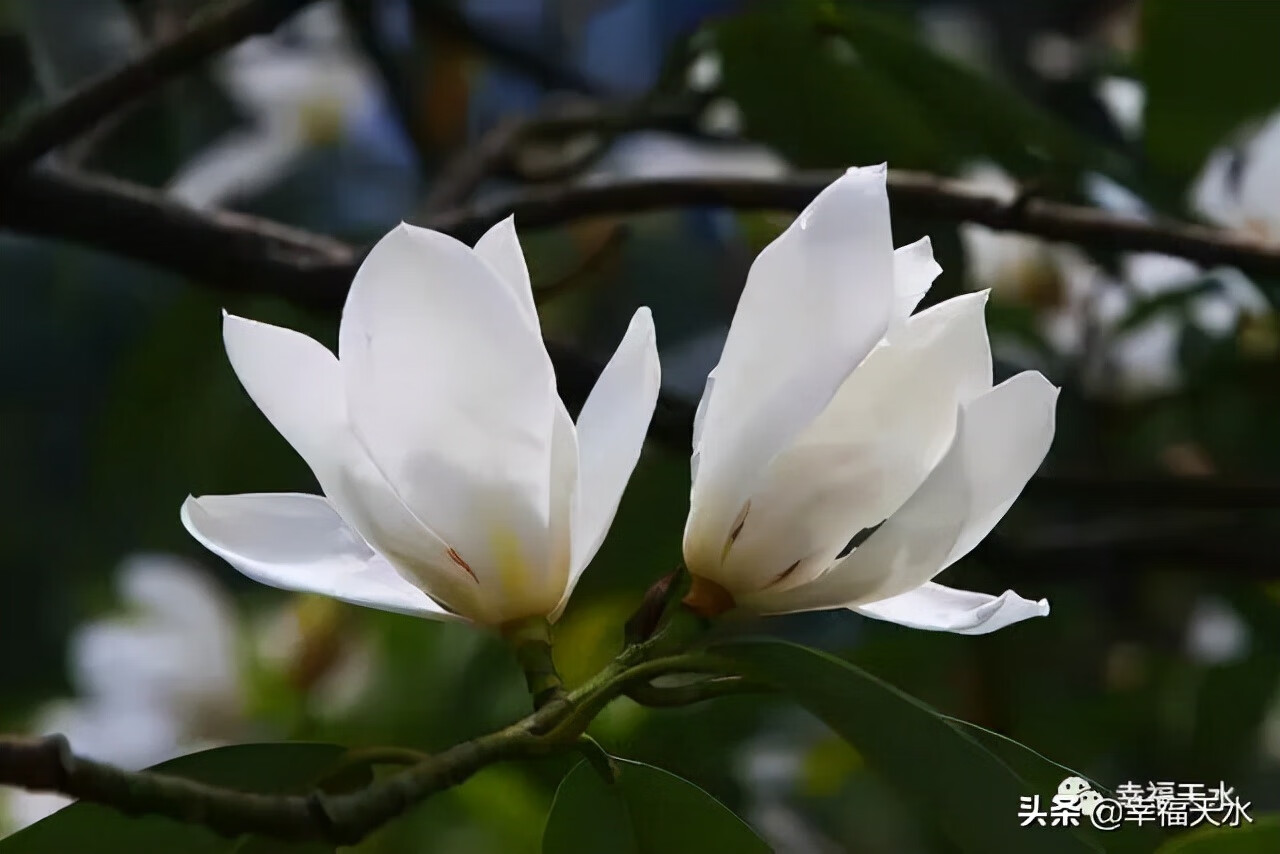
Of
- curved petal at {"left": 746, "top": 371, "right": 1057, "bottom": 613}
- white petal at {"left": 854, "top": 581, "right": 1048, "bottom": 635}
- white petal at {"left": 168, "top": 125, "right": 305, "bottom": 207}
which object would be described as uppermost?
white petal at {"left": 168, "top": 125, "right": 305, "bottom": 207}

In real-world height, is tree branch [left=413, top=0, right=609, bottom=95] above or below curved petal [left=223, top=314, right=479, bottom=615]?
above

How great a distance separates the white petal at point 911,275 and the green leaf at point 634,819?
101mm

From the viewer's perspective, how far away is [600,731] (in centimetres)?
28

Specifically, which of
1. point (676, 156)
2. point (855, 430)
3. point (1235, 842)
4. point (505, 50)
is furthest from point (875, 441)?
point (505, 50)

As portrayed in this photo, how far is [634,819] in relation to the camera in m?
0.24

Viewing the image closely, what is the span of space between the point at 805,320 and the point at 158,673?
344mm

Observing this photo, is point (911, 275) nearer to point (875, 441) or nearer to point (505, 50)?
point (875, 441)

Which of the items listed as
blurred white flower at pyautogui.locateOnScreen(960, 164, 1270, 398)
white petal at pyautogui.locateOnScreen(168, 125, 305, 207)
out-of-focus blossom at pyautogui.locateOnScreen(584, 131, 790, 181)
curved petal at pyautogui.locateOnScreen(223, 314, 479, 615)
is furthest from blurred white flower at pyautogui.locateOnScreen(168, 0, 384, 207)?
curved petal at pyautogui.locateOnScreen(223, 314, 479, 615)

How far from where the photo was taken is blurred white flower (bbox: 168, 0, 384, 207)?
2.14 ft

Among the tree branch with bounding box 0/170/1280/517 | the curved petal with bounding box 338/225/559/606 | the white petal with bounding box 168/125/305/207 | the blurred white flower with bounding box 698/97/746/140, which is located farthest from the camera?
the white petal with bounding box 168/125/305/207

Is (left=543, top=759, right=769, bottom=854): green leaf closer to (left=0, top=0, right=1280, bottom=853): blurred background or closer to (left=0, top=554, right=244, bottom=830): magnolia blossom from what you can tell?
(left=0, top=0, right=1280, bottom=853): blurred background

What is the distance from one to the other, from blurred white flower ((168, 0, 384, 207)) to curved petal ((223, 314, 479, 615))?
0.44 m

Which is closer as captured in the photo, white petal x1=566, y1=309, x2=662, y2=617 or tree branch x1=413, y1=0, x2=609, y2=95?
white petal x1=566, y1=309, x2=662, y2=617

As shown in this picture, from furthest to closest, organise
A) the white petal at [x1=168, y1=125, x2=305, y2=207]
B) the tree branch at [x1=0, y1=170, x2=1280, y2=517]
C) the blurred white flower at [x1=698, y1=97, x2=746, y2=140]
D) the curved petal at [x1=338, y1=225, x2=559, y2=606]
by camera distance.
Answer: the white petal at [x1=168, y1=125, x2=305, y2=207], the blurred white flower at [x1=698, y1=97, x2=746, y2=140], the tree branch at [x1=0, y1=170, x2=1280, y2=517], the curved petal at [x1=338, y1=225, x2=559, y2=606]
